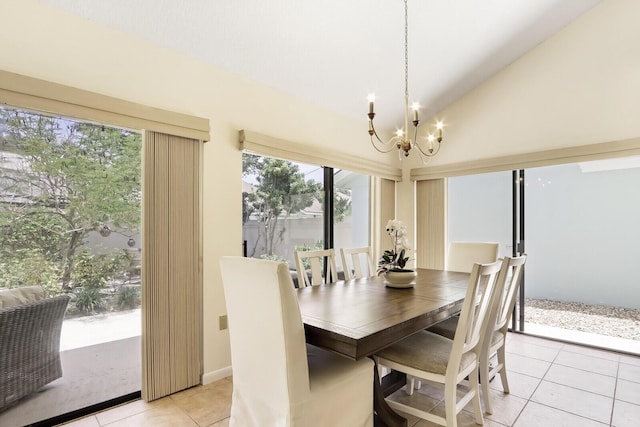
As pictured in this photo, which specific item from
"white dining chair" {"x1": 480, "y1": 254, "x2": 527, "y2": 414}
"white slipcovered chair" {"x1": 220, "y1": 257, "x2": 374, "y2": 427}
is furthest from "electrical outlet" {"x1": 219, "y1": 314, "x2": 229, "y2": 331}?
"white dining chair" {"x1": 480, "y1": 254, "x2": 527, "y2": 414}

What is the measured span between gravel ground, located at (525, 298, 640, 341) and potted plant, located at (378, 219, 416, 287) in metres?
2.52

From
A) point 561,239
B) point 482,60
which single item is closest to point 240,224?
point 482,60

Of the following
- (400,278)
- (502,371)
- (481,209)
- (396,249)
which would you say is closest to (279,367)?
(400,278)

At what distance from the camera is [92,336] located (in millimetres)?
2246

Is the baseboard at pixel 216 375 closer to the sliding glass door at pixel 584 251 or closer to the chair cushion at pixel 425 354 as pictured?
the chair cushion at pixel 425 354

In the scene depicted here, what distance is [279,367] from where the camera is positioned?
1455 mm

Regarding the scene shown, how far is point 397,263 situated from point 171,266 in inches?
64.1

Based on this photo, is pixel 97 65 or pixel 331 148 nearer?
pixel 97 65

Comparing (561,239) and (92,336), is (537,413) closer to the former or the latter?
(561,239)

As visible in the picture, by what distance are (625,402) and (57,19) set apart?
14.5ft

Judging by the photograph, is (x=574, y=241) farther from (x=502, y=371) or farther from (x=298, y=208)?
(x=298, y=208)

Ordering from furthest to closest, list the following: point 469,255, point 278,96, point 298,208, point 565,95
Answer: point 298,208, point 565,95, point 469,255, point 278,96

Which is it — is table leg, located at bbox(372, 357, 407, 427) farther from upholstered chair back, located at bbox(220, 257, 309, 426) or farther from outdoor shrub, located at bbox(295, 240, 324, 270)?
outdoor shrub, located at bbox(295, 240, 324, 270)

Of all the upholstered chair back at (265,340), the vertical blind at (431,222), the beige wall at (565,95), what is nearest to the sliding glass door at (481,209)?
the vertical blind at (431,222)
